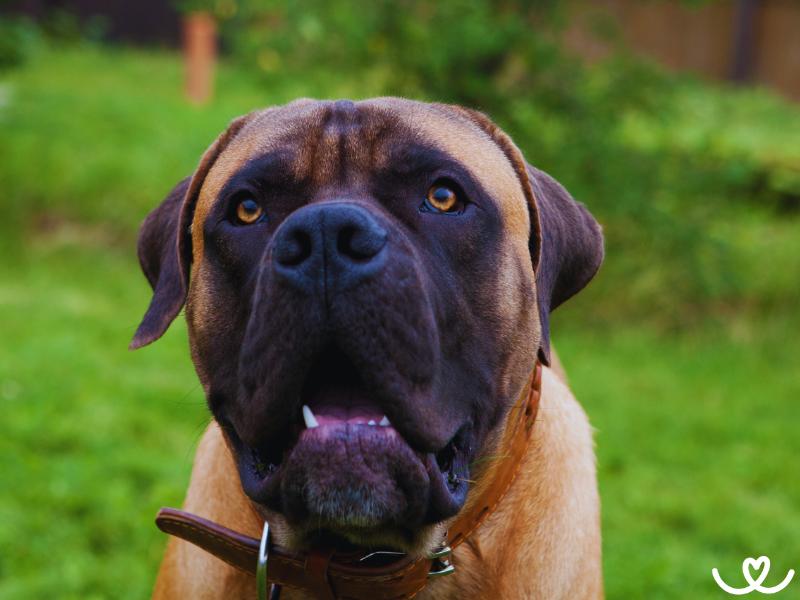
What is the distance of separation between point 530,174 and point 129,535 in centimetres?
223

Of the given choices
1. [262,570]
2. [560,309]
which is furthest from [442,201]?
[560,309]

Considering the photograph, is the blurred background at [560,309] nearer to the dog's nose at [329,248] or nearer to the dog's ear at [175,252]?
A: the dog's ear at [175,252]

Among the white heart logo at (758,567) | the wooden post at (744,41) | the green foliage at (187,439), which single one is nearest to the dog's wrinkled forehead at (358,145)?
the green foliage at (187,439)

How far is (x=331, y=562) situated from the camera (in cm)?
238

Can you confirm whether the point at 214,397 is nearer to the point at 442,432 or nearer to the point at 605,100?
the point at 442,432

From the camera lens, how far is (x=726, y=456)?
529cm

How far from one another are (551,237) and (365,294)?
31.5 inches

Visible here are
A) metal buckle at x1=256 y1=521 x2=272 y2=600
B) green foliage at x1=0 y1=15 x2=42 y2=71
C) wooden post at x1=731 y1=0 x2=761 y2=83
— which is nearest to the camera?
metal buckle at x1=256 y1=521 x2=272 y2=600

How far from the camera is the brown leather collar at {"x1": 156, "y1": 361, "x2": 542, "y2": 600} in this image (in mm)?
2346

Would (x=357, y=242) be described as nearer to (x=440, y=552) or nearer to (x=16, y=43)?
(x=440, y=552)

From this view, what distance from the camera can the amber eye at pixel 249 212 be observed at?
2428mm

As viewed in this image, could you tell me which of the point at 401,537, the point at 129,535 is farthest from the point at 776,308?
the point at 401,537

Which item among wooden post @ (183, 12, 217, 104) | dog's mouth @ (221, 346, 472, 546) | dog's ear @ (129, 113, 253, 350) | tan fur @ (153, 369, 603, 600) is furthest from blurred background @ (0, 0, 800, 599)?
dog's mouth @ (221, 346, 472, 546)

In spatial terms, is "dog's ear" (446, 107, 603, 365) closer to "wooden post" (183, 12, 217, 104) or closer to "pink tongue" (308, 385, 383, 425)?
"pink tongue" (308, 385, 383, 425)
